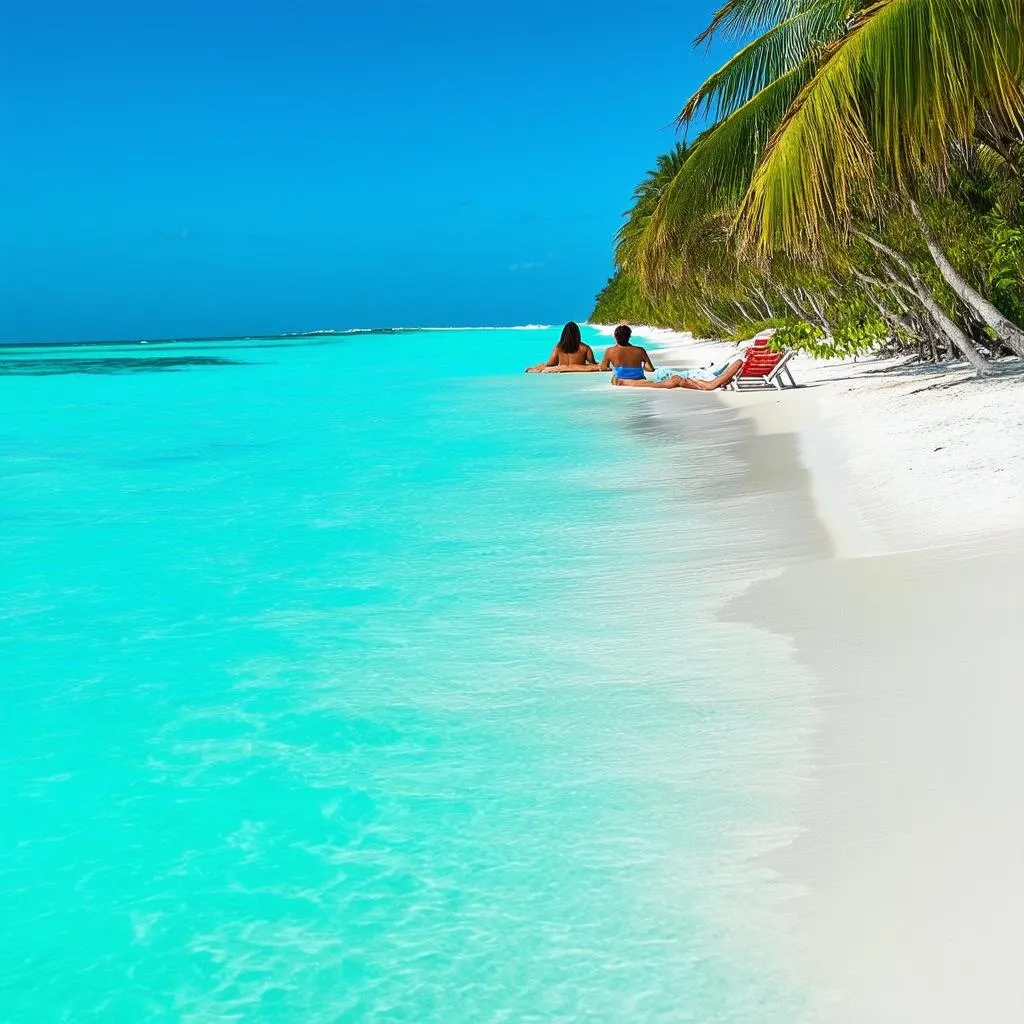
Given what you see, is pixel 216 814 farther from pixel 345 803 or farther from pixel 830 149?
pixel 830 149

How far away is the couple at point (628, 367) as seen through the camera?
1702cm

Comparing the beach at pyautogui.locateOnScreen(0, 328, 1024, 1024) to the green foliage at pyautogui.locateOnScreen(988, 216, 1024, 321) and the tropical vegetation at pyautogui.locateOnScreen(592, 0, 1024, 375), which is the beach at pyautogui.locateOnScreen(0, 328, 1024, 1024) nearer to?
the tropical vegetation at pyautogui.locateOnScreen(592, 0, 1024, 375)

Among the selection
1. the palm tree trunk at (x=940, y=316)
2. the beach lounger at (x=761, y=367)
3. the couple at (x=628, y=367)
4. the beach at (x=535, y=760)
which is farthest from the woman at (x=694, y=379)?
the beach at (x=535, y=760)

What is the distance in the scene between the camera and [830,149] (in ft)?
26.5

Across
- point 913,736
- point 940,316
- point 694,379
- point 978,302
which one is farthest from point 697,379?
point 913,736

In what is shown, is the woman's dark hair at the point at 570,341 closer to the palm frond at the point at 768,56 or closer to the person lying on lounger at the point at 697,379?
the person lying on lounger at the point at 697,379

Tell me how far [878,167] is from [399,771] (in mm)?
8421

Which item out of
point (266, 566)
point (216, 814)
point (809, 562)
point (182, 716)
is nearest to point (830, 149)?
point (809, 562)

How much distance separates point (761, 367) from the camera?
639 inches

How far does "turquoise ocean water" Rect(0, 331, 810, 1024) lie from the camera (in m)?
2.26

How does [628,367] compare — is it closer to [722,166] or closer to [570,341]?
[570,341]

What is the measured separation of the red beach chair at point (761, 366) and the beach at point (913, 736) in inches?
353

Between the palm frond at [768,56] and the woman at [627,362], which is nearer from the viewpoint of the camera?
the palm frond at [768,56]

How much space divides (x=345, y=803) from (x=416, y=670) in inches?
46.1
